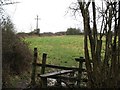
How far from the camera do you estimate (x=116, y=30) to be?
7.12m

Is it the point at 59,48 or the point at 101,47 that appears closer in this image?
the point at 101,47

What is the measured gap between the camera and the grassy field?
1748cm

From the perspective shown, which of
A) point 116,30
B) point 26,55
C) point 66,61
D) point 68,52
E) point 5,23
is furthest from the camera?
point 68,52

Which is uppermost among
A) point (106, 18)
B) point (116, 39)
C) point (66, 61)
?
point (106, 18)

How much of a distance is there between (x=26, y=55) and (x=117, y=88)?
8.57 m

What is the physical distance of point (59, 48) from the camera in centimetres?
2223

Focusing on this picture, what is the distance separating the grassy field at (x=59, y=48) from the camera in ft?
57.4

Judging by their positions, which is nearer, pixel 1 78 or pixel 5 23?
pixel 1 78

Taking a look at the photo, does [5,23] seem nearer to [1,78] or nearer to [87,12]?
[1,78]

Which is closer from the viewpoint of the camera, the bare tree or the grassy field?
the bare tree

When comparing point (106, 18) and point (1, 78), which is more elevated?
point (106, 18)

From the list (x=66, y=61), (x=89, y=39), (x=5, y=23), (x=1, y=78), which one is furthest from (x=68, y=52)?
(x=89, y=39)

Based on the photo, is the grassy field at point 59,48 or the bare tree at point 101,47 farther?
the grassy field at point 59,48

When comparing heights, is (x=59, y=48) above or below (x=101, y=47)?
below
